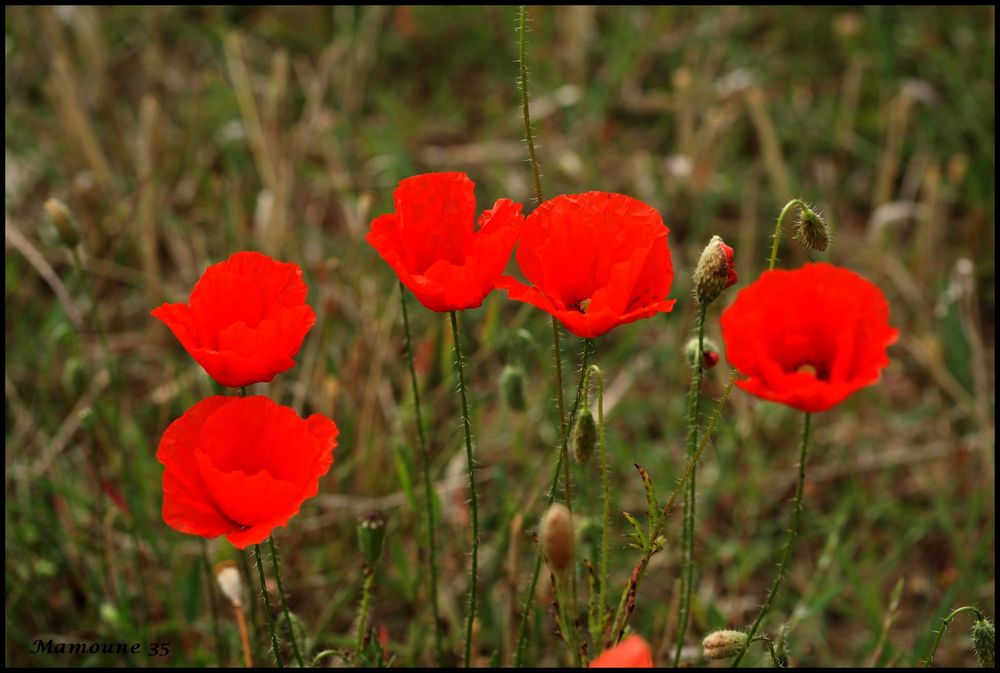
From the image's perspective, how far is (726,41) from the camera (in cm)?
400

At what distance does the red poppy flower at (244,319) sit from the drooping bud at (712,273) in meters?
0.51

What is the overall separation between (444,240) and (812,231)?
0.51 m

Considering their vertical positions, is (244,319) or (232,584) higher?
(244,319)

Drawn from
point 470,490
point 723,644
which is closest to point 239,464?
point 470,490

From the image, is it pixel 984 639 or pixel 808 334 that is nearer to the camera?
pixel 808 334

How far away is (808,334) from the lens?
1.39 m

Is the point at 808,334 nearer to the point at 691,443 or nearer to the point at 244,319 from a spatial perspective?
the point at 691,443

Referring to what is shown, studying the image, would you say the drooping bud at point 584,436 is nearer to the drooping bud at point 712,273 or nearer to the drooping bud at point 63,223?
the drooping bud at point 712,273

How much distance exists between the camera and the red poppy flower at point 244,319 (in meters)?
1.38

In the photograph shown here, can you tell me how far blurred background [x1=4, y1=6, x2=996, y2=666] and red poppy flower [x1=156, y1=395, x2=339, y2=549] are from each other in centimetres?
40

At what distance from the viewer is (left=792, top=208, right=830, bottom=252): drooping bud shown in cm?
147

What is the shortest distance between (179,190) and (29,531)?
1.44m

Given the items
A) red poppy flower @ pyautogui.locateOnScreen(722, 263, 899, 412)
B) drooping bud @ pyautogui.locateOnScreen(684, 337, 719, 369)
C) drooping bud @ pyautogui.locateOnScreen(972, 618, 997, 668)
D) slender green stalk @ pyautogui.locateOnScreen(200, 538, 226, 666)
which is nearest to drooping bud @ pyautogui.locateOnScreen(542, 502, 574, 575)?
red poppy flower @ pyautogui.locateOnScreen(722, 263, 899, 412)

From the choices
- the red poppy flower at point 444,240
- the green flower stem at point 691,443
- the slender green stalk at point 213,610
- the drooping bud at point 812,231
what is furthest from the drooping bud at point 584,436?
the slender green stalk at point 213,610
